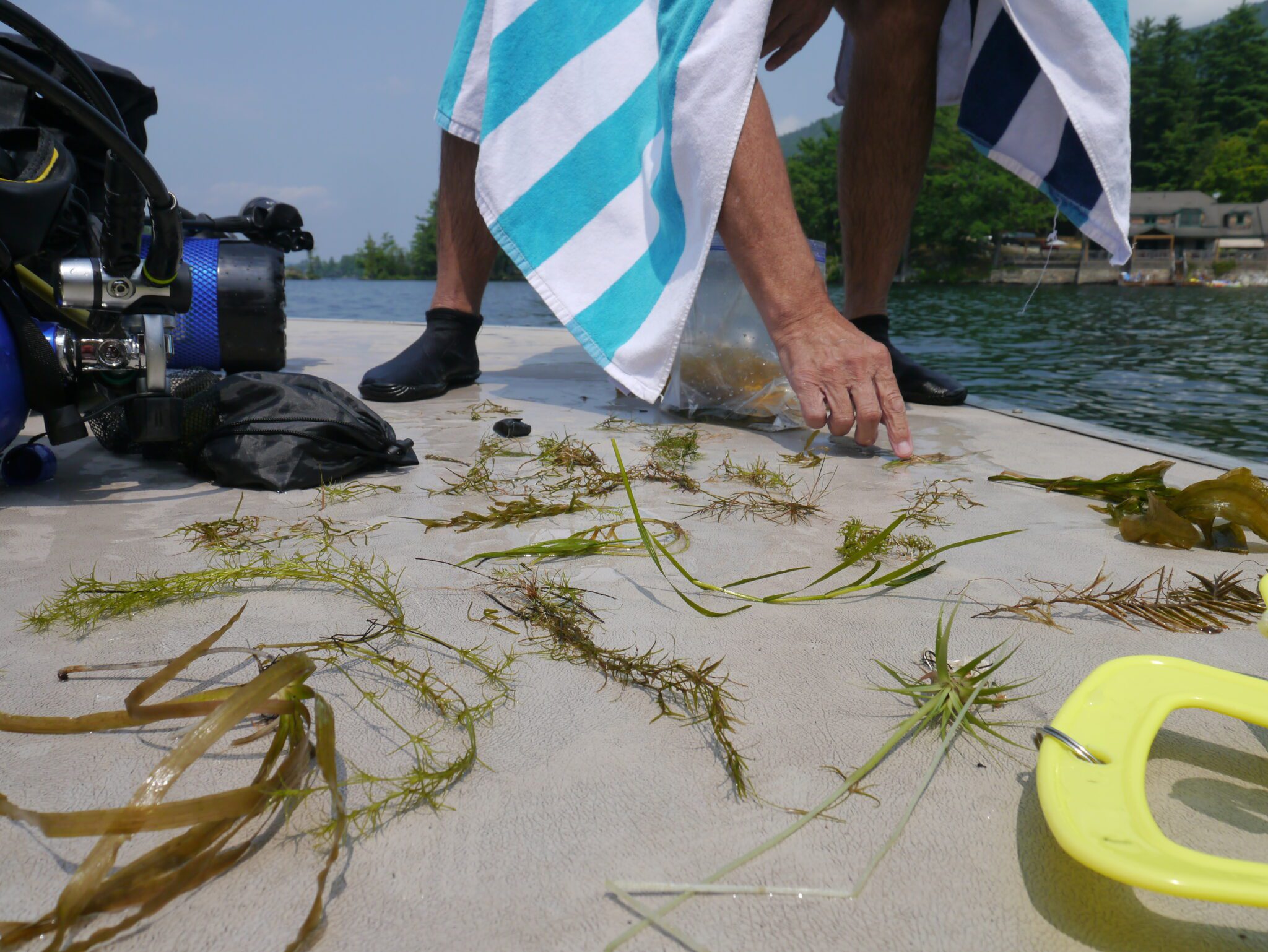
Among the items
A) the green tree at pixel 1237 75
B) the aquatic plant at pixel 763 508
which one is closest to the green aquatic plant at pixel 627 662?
the aquatic plant at pixel 763 508

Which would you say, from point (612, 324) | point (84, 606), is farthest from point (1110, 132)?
point (84, 606)

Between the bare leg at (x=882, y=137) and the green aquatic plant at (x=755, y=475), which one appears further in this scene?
the bare leg at (x=882, y=137)

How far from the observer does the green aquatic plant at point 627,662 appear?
0.78 metres

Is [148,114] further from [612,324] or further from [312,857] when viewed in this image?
[312,857]

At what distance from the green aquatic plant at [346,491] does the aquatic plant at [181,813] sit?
31.0 inches

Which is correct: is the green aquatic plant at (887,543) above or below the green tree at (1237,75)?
below

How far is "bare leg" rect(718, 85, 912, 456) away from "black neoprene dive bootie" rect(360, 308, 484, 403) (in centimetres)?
110

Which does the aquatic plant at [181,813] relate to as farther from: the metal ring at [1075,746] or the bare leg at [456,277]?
the bare leg at [456,277]

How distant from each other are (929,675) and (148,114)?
2556mm

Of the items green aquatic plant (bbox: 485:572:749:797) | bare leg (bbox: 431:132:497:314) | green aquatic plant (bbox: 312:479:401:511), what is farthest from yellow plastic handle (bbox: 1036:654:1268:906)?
bare leg (bbox: 431:132:497:314)

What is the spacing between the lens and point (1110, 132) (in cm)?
224

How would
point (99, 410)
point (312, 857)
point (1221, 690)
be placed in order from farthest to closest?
point (99, 410), point (1221, 690), point (312, 857)

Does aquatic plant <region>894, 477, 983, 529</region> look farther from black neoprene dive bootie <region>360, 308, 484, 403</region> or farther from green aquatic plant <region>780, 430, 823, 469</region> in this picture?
black neoprene dive bootie <region>360, 308, 484, 403</region>

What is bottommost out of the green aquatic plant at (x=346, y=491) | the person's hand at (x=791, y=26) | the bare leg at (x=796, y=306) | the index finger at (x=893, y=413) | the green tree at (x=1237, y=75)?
the green aquatic plant at (x=346, y=491)
